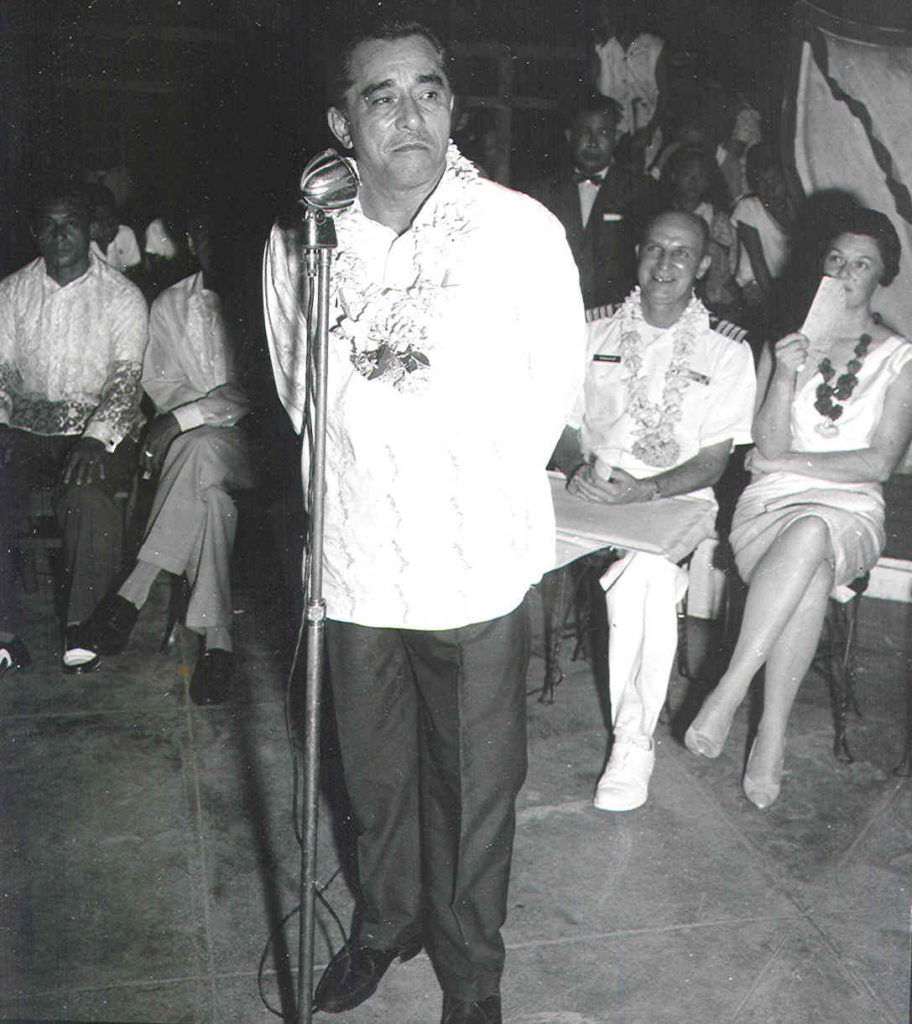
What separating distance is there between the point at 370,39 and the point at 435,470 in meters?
0.83

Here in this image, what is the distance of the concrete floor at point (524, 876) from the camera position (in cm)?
246

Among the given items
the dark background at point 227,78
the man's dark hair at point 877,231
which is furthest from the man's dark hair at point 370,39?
the dark background at point 227,78

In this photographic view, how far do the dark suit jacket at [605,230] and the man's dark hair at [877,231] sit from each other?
4.94ft

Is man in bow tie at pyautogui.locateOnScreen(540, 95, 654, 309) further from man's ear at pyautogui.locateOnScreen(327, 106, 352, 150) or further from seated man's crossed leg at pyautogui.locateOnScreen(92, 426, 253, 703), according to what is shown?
man's ear at pyautogui.locateOnScreen(327, 106, 352, 150)

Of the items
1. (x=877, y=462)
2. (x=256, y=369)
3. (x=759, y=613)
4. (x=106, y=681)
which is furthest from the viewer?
(x=256, y=369)

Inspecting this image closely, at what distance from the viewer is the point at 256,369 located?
175 inches

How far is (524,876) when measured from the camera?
2922 mm

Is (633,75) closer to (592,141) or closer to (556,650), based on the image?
(592,141)

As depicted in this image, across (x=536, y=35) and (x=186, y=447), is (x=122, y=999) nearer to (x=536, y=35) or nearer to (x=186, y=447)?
(x=186, y=447)

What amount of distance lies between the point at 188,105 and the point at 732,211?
5.71 m

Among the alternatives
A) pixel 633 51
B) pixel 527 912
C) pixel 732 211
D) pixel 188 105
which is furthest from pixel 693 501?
pixel 188 105

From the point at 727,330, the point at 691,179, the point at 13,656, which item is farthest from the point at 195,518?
the point at 691,179

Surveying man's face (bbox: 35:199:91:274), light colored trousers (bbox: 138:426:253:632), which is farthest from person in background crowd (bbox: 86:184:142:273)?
light colored trousers (bbox: 138:426:253:632)

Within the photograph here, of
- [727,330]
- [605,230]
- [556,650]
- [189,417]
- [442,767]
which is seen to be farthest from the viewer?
[605,230]
